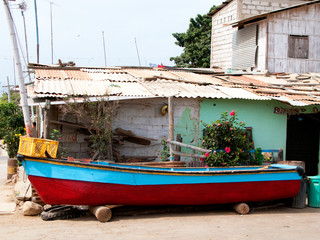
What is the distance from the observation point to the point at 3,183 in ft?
36.8

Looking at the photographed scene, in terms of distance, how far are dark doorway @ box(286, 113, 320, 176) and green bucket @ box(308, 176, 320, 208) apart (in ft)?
10.8

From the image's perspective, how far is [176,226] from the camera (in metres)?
6.71

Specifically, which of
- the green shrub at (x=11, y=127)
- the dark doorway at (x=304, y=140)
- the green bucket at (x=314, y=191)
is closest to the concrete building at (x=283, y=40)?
the dark doorway at (x=304, y=140)

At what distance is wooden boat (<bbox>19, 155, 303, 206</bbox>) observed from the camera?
671 centimetres

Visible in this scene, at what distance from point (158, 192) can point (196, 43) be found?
16216 mm

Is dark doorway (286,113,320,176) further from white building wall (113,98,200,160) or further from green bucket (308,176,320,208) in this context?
white building wall (113,98,200,160)

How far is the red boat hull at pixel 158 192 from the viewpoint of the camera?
6809 millimetres

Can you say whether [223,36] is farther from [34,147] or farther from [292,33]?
[34,147]

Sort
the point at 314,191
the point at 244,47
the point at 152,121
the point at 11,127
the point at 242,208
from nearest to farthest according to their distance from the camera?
1. the point at 242,208
2. the point at 314,191
3. the point at 152,121
4. the point at 11,127
5. the point at 244,47

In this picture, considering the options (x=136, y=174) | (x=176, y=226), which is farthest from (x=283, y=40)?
(x=176, y=226)

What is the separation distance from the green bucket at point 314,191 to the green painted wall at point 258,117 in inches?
88.8

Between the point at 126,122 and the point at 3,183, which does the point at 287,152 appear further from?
the point at 3,183

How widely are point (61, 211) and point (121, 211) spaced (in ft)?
3.82

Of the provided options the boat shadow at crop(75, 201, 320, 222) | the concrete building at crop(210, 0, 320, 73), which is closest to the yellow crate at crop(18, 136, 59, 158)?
the boat shadow at crop(75, 201, 320, 222)
